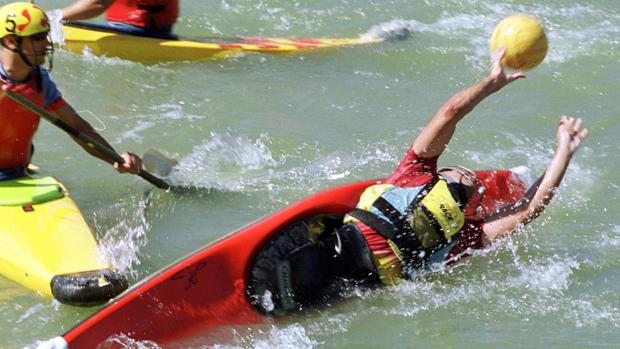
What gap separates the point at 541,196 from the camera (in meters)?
5.18

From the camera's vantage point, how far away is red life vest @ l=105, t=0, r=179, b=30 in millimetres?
8391

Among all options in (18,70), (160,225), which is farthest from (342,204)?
(18,70)

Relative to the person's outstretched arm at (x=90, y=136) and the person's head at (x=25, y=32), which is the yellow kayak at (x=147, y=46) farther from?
the person's head at (x=25, y=32)

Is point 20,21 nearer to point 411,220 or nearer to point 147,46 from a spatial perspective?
point 411,220

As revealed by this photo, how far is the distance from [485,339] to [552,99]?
3773mm

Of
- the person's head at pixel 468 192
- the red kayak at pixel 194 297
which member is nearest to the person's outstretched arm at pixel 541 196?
the person's head at pixel 468 192

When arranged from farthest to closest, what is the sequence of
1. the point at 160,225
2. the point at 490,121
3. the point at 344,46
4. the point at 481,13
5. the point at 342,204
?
the point at 481,13 → the point at 344,46 → the point at 490,121 → the point at 160,225 → the point at 342,204

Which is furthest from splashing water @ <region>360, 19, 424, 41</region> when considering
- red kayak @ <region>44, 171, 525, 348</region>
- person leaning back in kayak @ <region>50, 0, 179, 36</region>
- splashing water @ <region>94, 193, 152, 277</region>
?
red kayak @ <region>44, 171, 525, 348</region>

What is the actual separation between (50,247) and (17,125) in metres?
0.76

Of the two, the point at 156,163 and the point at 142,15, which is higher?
the point at 142,15

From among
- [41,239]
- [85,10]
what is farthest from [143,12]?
[41,239]

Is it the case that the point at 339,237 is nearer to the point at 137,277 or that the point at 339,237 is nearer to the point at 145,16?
the point at 137,277

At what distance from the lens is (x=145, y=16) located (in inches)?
332

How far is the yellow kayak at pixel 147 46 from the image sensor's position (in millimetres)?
8266
